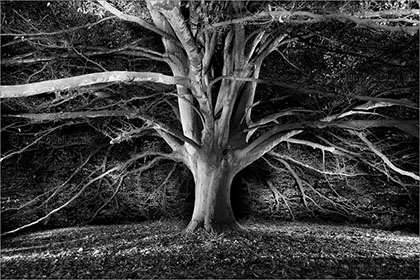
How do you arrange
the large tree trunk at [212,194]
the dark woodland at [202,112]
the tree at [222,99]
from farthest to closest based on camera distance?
the large tree trunk at [212,194], the tree at [222,99], the dark woodland at [202,112]

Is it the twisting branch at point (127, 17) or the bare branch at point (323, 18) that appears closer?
the bare branch at point (323, 18)

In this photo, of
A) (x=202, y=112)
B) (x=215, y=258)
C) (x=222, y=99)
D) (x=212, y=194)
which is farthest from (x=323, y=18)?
(x=212, y=194)

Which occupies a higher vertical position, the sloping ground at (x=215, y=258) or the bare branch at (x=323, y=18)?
the bare branch at (x=323, y=18)

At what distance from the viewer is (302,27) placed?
15.7 feet

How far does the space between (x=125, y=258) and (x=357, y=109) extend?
4.13m

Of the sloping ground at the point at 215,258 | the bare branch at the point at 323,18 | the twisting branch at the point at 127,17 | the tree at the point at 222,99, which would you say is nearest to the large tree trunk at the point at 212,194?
the tree at the point at 222,99

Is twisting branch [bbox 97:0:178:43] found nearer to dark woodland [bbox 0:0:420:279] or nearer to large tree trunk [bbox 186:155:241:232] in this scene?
dark woodland [bbox 0:0:420:279]

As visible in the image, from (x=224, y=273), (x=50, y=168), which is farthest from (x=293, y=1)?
(x=50, y=168)

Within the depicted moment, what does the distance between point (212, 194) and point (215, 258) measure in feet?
5.46

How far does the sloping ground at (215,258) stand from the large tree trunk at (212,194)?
311 millimetres

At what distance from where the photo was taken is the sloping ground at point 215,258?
3789 millimetres

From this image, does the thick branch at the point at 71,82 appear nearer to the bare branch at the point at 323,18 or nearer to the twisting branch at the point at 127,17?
the bare branch at the point at 323,18

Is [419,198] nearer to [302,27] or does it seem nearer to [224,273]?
[302,27]

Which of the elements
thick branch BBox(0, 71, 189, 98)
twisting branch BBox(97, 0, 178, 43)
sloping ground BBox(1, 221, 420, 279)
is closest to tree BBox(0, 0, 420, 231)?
twisting branch BBox(97, 0, 178, 43)
